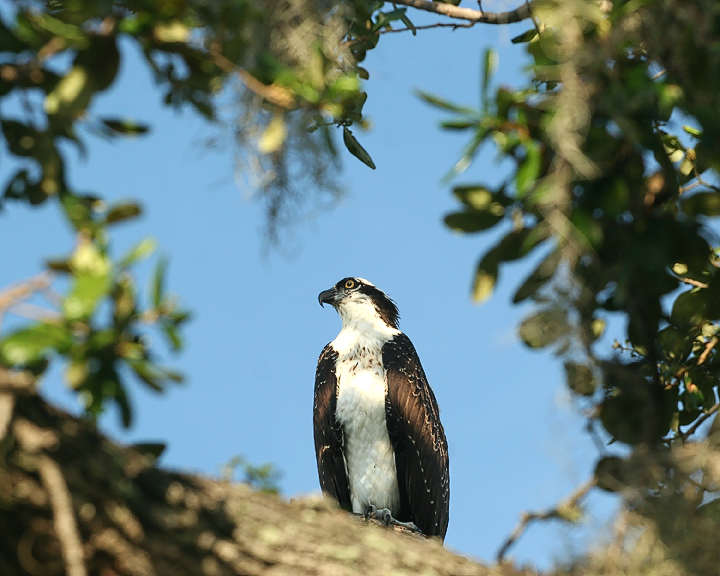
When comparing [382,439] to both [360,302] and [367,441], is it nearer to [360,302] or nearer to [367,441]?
[367,441]

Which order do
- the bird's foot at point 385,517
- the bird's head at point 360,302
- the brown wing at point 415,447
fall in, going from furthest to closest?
1. the bird's head at point 360,302
2. the brown wing at point 415,447
3. the bird's foot at point 385,517

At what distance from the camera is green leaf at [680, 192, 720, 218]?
300 centimetres

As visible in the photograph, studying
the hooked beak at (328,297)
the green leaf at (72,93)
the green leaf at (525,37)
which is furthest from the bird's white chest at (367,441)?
the green leaf at (72,93)

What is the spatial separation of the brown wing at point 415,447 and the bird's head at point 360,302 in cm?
81

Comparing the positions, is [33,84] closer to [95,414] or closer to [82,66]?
[82,66]

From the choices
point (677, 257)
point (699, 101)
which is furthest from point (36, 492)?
point (699, 101)

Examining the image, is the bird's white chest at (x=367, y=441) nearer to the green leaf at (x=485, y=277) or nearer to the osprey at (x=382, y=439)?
the osprey at (x=382, y=439)

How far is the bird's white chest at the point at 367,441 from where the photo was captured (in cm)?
676

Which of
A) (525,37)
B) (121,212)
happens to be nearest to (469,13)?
(525,37)

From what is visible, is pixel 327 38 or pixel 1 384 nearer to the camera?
pixel 1 384

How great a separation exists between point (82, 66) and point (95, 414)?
3.87ft

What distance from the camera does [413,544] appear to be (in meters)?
3.75

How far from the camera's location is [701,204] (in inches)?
119

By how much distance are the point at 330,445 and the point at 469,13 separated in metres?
3.83
